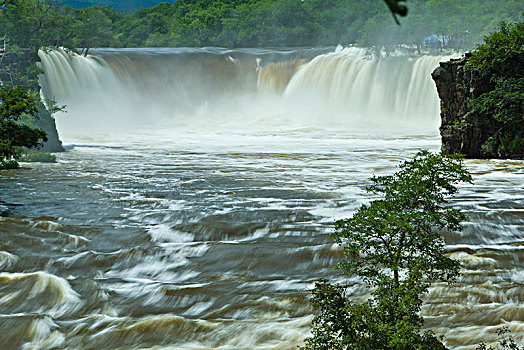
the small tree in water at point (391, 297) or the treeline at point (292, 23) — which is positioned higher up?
the treeline at point (292, 23)

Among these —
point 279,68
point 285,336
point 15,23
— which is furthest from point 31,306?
point 279,68

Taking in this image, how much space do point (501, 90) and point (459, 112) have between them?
1.52m

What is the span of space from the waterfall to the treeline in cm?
428

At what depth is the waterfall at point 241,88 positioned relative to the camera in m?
42.8

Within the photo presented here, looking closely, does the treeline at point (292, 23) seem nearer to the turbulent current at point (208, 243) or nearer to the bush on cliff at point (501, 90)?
the turbulent current at point (208, 243)

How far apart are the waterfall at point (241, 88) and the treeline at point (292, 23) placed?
14.0 ft

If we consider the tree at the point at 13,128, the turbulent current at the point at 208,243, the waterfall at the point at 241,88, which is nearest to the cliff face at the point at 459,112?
the turbulent current at the point at 208,243

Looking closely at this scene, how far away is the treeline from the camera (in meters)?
53.9

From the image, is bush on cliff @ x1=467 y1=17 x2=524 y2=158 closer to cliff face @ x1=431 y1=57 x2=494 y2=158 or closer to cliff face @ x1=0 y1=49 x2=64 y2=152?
cliff face @ x1=431 y1=57 x2=494 y2=158

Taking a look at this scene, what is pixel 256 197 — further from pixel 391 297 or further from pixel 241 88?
pixel 241 88

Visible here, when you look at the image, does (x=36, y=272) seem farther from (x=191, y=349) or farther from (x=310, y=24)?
(x=310, y=24)

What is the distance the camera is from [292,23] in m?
72.9

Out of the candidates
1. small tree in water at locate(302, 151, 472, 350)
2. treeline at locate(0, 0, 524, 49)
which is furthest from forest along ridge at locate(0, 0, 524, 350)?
treeline at locate(0, 0, 524, 49)

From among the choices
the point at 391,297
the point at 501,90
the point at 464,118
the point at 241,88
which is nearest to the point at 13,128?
the point at 391,297
